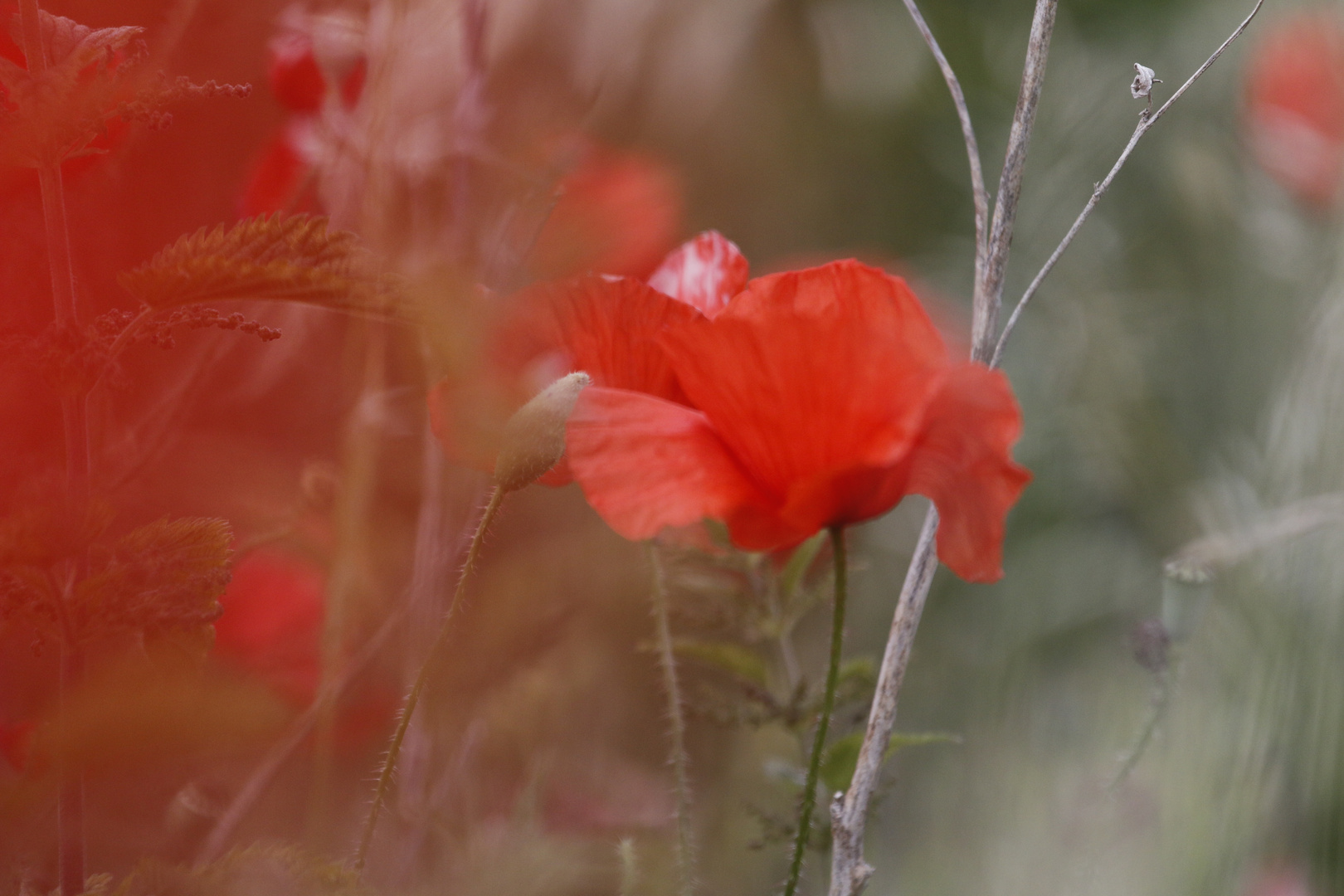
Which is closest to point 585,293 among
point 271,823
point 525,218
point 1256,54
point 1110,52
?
point 525,218

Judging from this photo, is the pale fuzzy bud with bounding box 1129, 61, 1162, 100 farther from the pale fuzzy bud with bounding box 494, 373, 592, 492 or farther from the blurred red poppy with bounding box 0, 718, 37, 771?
the blurred red poppy with bounding box 0, 718, 37, 771

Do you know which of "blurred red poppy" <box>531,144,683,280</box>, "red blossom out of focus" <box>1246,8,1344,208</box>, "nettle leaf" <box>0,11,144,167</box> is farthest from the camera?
"red blossom out of focus" <box>1246,8,1344,208</box>

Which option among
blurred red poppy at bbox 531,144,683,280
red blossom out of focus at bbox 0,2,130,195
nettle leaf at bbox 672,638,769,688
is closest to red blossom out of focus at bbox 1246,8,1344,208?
blurred red poppy at bbox 531,144,683,280

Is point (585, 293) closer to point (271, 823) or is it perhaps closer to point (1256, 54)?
point (271, 823)

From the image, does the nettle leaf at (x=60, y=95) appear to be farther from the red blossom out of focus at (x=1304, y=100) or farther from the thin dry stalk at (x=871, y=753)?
the red blossom out of focus at (x=1304, y=100)

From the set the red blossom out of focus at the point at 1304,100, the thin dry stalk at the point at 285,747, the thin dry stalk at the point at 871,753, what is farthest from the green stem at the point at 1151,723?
the red blossom out of focus at the point at 1304,100

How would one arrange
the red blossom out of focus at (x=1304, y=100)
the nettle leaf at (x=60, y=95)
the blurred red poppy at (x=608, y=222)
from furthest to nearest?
the red blossom out of focus at (x=1304, y=100), the blurred red poppy at (x=608, y=222), the nettle leaf at (x=60, y=95)
